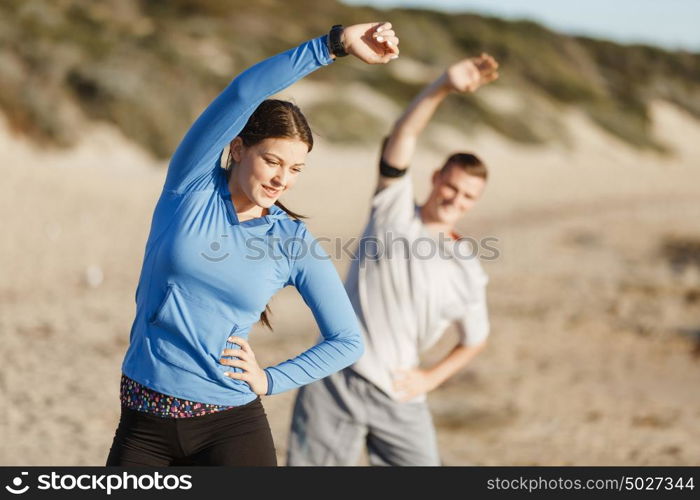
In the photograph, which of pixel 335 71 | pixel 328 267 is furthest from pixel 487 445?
pixel 335 71

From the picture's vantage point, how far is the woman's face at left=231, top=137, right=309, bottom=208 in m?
2.28

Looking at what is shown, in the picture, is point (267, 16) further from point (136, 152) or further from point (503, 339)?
point (503, 339)

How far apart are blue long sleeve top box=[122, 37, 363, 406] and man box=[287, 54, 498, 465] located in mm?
1059

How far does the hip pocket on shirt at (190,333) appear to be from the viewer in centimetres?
228

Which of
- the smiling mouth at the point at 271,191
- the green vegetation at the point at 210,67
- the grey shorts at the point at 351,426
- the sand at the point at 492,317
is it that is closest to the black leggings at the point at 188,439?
the smiling mouth at the point at 271,191

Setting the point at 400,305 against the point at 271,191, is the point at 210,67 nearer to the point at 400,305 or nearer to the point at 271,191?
the point at 400,305

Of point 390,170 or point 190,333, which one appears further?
point 390,170

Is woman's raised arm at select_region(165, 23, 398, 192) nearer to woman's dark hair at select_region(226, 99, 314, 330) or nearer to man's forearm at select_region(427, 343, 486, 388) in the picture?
woman's dark hair at select_region(226, 99, 314, 330)

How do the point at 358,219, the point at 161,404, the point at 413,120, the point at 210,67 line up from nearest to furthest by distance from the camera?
the point at 161,404 → the point at 413,120 → the point at 358,219 → the point at 210,67

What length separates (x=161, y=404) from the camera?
2.33 meters

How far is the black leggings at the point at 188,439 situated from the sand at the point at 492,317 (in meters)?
3.11

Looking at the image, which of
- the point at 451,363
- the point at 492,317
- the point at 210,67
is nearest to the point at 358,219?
the point at 492,317

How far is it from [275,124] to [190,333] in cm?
57

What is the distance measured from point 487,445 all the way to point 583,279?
703cm
